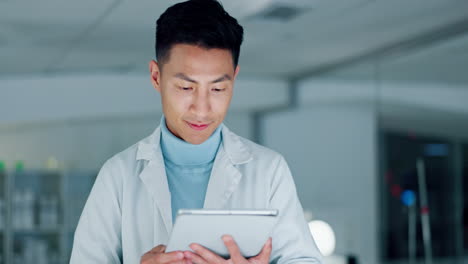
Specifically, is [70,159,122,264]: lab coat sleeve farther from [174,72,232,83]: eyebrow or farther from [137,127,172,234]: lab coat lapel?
[174,72,232,83]: eyebrow

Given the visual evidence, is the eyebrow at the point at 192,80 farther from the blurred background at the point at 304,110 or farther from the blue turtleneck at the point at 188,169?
the blurred background at the point at 304,110

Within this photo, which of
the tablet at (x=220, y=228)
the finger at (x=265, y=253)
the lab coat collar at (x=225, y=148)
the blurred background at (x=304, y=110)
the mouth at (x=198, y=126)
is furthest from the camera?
the blurred background at (x=304, y=110)

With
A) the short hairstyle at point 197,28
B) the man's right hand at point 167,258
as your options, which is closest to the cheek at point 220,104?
the short hairstyle at point 197,28

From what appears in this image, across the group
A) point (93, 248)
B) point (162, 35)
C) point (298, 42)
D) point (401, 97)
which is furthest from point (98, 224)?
point (401, 97)

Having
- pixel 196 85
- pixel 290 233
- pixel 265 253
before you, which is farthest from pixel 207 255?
pixel 196 85

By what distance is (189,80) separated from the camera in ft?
4.24

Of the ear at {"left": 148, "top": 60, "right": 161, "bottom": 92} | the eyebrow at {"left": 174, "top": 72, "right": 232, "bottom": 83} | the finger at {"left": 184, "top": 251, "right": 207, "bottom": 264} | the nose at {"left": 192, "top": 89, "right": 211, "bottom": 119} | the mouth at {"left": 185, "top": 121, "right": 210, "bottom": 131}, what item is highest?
the ear at {"left": 148, "top": 60, "right": 161, "bottom": 92}

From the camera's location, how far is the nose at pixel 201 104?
1.29m

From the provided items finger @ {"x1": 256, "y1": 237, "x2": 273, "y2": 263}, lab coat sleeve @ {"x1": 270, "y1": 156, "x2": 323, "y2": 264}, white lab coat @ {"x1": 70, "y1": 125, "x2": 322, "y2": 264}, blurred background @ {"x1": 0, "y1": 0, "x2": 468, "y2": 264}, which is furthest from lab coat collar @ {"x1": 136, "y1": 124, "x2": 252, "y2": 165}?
blurred background @ {"x1": 0, "y1": 0, "x2": 468, "y2": 264}

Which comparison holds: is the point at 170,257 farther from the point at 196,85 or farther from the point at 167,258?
the point at 196,85

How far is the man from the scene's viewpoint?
4.28ft

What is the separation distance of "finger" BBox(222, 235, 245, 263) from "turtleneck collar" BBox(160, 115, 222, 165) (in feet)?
0.95

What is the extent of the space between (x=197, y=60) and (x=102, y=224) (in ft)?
1.42

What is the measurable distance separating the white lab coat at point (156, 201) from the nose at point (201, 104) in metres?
0.18
